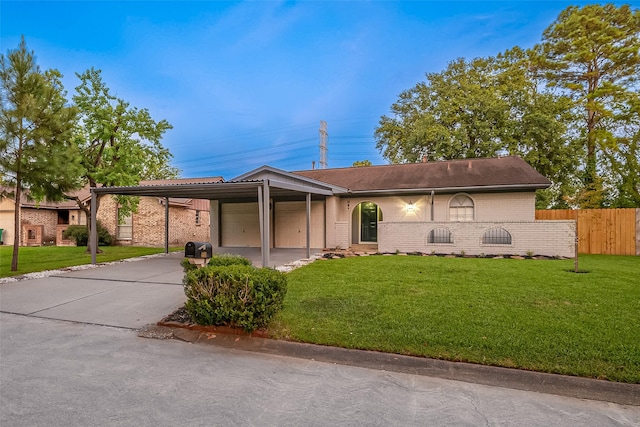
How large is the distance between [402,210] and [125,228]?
53.9 ft

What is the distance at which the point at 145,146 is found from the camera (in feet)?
52.0

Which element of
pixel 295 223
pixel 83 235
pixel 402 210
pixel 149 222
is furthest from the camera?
pixel 149 222

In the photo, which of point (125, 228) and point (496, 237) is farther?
point (125, 228)

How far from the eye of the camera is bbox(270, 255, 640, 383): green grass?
362cm

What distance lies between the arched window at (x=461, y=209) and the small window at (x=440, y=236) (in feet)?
4.87

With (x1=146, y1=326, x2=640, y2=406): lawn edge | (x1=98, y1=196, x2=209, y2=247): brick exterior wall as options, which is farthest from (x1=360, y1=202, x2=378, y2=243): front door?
(x1=146, y1=326, x2=640, y2=406): lawn edge

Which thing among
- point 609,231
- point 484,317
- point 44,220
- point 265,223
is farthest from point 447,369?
point 44,220

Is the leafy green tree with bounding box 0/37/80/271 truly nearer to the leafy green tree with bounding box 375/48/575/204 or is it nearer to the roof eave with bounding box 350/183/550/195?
the roof eave with bounding box 350/183/550/195

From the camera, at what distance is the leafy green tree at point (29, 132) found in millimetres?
9648

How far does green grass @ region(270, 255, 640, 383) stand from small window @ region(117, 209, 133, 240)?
53.6 ft

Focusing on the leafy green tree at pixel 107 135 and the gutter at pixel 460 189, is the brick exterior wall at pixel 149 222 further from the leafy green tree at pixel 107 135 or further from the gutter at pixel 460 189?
the gutter at pixel 460 189

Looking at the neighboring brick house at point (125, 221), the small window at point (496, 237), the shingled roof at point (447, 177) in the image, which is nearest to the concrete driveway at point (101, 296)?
the shingled roof at point (447, 177)

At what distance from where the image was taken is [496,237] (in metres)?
12.5

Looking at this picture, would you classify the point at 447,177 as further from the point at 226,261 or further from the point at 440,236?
the point at 226,261
